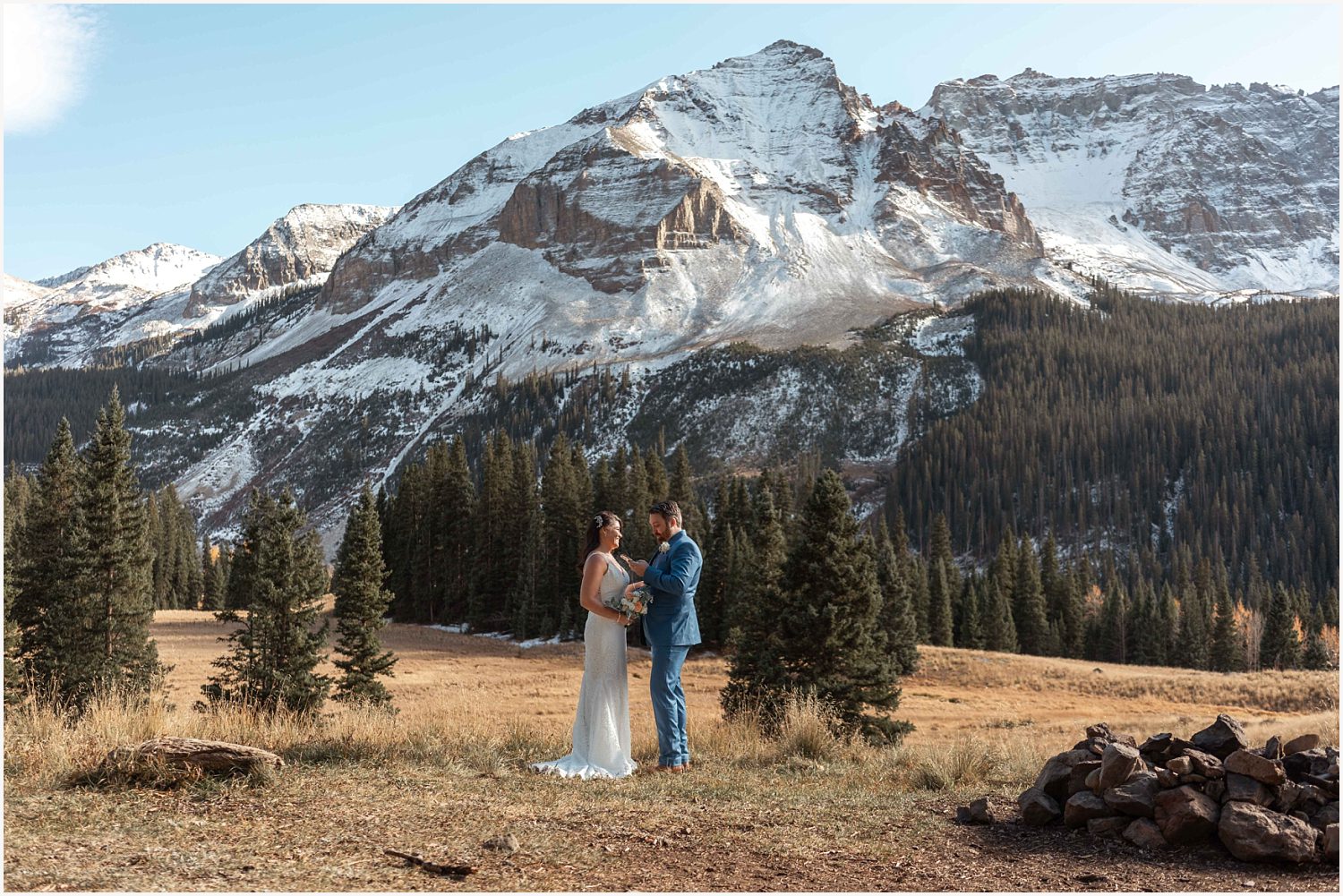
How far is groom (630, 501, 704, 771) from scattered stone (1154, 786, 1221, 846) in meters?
4.42

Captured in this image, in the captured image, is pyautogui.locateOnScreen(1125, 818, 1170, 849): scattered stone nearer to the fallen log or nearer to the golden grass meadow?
the golden grass meadow

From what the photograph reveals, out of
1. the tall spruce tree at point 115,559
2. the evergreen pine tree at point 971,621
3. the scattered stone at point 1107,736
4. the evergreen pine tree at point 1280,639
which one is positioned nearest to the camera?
the scattered stone at point 1107,736

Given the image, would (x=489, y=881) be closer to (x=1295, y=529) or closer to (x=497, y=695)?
(x=497, y=695)

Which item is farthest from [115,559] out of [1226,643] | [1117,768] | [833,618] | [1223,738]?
[1226,643]

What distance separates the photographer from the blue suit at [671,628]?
10047 mm

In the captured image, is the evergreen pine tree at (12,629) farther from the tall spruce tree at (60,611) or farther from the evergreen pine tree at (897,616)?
the evergreen pine tree at (897,616)

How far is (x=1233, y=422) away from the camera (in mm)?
166500

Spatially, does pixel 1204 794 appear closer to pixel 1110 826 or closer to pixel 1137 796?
pixel 1137 796

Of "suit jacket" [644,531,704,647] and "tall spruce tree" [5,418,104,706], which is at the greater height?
"suit jacket" [644,531,704,647]

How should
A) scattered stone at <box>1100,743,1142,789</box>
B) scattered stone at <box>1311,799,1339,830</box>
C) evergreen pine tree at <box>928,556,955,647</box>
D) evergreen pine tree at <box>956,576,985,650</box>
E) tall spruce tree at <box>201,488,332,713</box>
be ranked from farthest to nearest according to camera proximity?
evergreen pine tree at <box>956,576,985,650</box>, evergreen pine tree at <box>928,556,955,647</box>, tall spruce tree at <box>201,488,332,713</box>, scattered stone at <box>1100,743,1142,789</box>, scattered stone at <box>1311,799,1339,830</box>

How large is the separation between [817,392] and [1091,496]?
54.9 metres

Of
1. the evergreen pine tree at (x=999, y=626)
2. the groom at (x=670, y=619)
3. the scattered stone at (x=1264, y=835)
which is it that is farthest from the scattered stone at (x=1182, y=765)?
the evergreen pine tree at (x=999, y=626)

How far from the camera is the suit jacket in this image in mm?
10023

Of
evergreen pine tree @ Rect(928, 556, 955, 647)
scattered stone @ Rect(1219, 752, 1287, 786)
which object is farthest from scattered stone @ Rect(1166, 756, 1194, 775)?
evergreen pine tree @ Rect(928, 556, 955, 647)
